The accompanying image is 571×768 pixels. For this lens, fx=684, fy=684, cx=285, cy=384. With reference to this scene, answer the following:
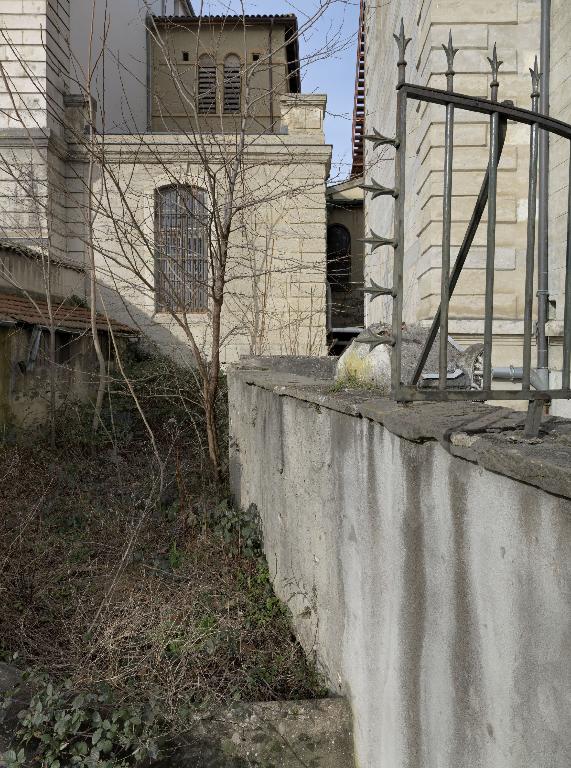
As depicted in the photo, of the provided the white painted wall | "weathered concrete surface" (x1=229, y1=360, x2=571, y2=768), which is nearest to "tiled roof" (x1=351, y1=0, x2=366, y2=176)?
the white painted wall

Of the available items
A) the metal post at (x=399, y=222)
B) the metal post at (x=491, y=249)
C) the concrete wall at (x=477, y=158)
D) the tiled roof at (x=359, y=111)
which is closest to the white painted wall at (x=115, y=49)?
the tiled roof at (x=359, y=111)

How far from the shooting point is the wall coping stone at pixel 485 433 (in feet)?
4.58

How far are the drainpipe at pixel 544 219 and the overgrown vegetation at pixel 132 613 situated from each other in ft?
7.46

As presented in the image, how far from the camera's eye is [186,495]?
6.53 metres

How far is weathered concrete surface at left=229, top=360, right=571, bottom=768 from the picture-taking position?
1428mm

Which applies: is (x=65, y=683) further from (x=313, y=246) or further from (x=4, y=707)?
(x=313, y=246)

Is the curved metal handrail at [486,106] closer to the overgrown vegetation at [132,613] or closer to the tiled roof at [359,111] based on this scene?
the overgrown vegetation at [132,613]

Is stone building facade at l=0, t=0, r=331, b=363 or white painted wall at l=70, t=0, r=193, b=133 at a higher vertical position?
white painted wall at l=70, t=0, r=193, b=133

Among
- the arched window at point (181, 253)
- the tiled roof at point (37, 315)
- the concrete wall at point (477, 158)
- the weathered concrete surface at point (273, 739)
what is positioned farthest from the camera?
the tiled roof at point (37, 315)

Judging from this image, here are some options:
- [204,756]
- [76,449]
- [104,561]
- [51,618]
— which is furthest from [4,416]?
[204,756]

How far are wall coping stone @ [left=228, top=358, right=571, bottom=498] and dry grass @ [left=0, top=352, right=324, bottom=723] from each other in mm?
1581

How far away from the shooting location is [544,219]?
2.19 meters

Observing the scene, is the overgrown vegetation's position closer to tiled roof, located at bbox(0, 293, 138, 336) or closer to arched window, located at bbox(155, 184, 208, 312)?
arched window, located at bbox(155, 184, 208, 312)

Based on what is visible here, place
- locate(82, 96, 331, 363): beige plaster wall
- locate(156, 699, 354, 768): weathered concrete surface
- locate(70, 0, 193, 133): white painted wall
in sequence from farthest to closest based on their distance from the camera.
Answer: locate(70, 0, 193, 133): white painted wall, locate(82, 96, 331, 363): beige plaster wall, locate(156, 699, 354, 768): weathered concrete surface
